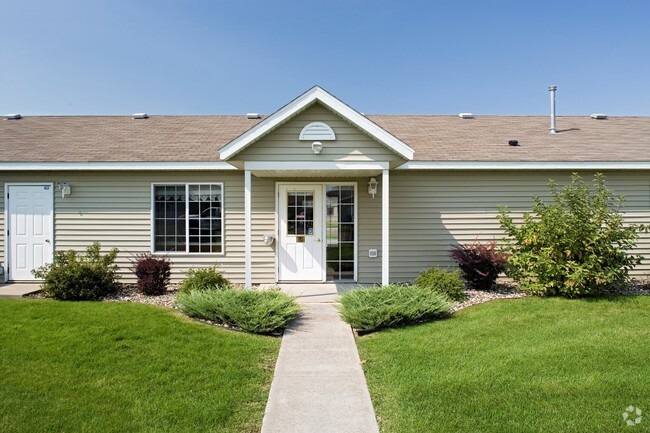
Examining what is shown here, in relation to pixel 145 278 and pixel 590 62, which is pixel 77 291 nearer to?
pixel 145 278

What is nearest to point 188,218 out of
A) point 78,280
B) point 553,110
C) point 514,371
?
point 78,280

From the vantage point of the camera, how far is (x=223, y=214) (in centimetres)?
954

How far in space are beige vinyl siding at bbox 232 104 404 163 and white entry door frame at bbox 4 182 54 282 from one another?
17.2 feet

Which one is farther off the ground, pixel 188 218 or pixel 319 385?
pixel 188 218

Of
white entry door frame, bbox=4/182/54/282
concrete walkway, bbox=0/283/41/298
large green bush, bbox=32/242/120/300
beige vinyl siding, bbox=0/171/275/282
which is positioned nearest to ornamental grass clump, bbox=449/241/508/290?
beige vinyl siding, bbox=0/171/275/282

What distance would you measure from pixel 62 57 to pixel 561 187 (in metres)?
13.9

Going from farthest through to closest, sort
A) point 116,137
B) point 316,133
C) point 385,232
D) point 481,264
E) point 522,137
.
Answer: point 522,137 → point 116,137 → point 481,264 → point 385,232 → point 316,133

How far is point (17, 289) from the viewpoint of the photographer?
871 centimetres

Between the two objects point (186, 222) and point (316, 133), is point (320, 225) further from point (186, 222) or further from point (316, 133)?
point (186, 222)

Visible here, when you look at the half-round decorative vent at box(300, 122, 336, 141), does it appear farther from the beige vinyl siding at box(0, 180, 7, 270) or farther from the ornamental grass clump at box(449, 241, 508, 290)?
the beige vinyl siding at box(0, 180, 7, 270)

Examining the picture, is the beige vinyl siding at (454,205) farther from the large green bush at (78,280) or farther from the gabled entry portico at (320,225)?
the large green bush at (78,280)

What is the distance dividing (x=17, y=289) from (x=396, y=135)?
32.4 ft

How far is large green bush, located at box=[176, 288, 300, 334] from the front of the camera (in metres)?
6.09

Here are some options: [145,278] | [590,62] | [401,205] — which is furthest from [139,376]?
[590,62]
